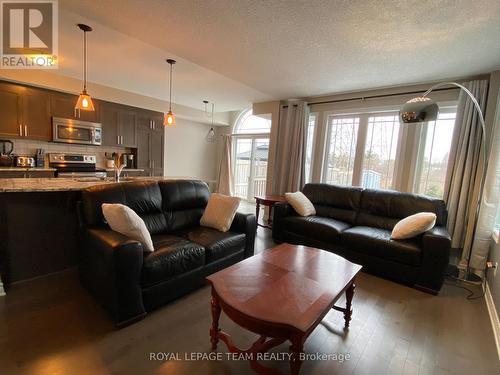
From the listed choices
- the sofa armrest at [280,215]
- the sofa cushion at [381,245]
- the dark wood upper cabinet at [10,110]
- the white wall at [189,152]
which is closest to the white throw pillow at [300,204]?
the sofa armrest at [280,215]

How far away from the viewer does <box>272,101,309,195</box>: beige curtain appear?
4.40m

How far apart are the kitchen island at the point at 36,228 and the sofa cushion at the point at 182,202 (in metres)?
0.76

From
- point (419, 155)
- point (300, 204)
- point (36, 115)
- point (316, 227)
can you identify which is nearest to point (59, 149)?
point (36, 115)

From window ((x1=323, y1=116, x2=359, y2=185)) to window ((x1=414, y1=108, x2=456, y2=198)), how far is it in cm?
97

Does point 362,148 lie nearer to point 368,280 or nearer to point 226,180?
point 368,280

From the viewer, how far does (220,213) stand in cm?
269

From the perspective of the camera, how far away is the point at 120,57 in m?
3.12

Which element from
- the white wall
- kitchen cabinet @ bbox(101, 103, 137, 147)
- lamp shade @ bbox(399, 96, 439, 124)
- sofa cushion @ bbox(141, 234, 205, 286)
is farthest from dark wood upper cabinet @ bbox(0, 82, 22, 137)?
lamp shade @ bbox(399, 96, 439, 124)

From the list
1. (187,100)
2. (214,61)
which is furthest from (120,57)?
(187,100)

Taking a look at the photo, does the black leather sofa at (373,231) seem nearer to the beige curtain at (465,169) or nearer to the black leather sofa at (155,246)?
the beige curtain at (465,169)

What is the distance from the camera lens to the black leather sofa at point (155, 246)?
1.69 metres

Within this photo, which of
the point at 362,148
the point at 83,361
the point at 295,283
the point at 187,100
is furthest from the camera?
the point at 187,100

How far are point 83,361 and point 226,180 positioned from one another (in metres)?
5.54

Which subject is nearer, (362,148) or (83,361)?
(83,361)
